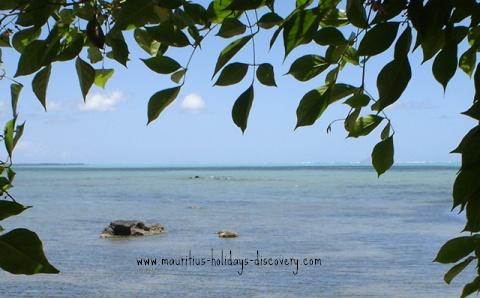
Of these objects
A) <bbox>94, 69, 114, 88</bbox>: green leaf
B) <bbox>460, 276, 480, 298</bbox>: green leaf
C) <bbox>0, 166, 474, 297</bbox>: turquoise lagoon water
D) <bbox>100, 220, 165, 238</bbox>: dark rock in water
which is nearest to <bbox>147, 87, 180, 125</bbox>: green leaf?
<bbox>94, 69, 114, 88</bbox>: green leaf

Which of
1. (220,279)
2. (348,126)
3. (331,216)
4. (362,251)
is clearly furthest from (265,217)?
(348,126)

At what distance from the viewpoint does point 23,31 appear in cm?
90

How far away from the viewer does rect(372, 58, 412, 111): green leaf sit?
63 centimetres

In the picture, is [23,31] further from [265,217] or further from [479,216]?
[265,217]

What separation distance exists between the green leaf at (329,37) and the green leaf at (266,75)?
0.22 ft

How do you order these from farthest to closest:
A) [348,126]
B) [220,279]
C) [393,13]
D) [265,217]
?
[265,217] → [220,279] → [348,126] → [393,13]

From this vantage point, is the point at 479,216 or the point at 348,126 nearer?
the point at 479,216

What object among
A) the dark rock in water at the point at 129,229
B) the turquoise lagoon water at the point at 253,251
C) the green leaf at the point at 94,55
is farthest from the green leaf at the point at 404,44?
the dark rock in water at the point at 129,229

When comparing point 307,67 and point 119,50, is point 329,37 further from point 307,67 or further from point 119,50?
point 119,50

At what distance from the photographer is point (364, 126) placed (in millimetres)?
982

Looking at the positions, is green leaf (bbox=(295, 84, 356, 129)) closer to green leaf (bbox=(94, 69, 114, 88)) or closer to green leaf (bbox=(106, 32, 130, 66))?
green leaf (bbox=(106, 32, 130, 66))

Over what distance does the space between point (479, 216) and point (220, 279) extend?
13.7 meters

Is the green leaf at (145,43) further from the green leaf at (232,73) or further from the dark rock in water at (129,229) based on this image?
the dark rock in water at (129,229)

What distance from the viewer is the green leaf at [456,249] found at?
0.93 metres
